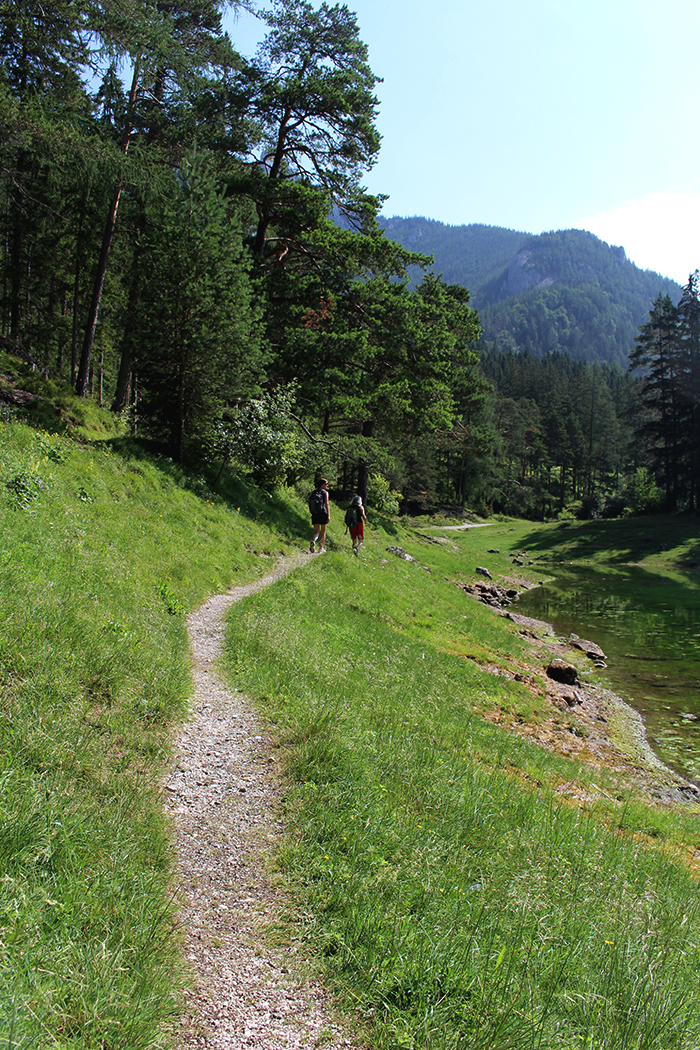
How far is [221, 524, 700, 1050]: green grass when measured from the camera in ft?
9.82

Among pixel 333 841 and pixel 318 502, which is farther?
pixel 318 502

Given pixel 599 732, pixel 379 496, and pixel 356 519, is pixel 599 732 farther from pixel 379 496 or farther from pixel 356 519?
pixel 379 496

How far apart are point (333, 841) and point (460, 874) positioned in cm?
102

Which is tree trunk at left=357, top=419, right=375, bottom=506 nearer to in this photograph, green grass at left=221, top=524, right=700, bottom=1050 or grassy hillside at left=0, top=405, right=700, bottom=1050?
grassy hillside at left=0, top=405, right=700, bottom=1050

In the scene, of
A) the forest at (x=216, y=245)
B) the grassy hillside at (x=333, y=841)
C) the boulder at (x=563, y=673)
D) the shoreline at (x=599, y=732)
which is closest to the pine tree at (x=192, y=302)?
the forest at (x=216, y=245)

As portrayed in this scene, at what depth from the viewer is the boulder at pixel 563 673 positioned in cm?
1500

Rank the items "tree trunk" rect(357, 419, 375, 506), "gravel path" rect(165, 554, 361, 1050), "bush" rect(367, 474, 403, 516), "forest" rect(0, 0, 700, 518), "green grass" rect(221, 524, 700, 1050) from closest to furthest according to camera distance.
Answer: "gravel path" rect(165, 554, 361, 1050) → "green grass" rect(221, 524, 700, 1050) → "forest" rect(0, 0, 700, 518) → "tree trunk" rect(357, 419, 375, 506) → "bush" rect(367, 474, 403, 516)

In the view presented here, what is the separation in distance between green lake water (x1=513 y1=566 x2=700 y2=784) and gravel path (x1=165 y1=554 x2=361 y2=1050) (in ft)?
32.5

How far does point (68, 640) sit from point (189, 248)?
1361cm

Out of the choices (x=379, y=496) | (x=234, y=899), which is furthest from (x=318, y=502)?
(x=379, y=496)

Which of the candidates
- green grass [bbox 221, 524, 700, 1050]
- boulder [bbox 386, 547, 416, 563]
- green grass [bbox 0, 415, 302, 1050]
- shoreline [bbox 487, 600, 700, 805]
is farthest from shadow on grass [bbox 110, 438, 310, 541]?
shoreline [bbox 487, 600, 700, 805]

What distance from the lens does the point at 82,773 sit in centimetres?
389

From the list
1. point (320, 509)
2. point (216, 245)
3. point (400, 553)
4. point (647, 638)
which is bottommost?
point (647, 638)

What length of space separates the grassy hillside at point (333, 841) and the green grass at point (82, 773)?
2 centimetres
